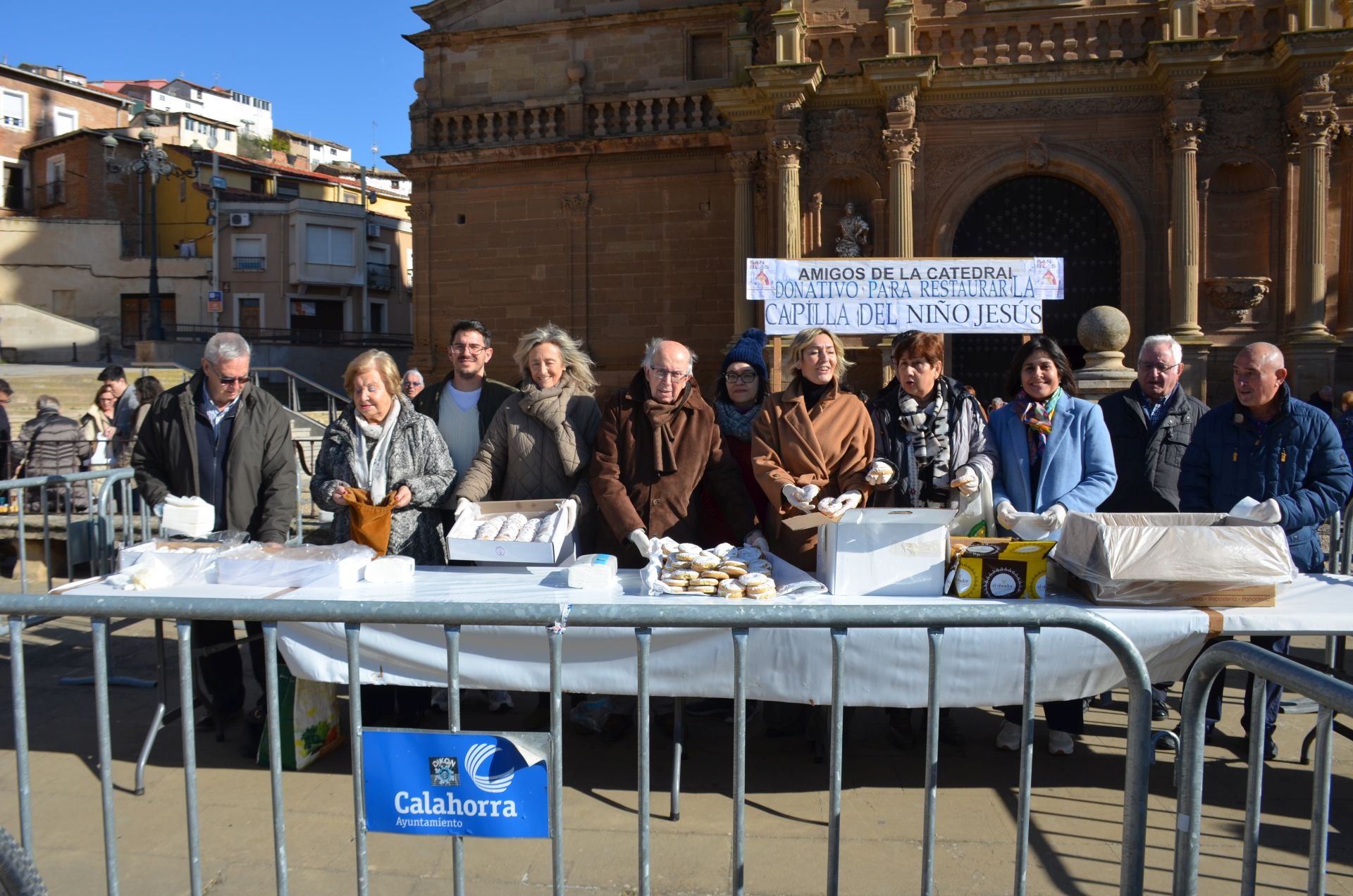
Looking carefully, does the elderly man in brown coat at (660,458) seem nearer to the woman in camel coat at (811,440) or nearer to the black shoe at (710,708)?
the woman in camel coat at (811,440)

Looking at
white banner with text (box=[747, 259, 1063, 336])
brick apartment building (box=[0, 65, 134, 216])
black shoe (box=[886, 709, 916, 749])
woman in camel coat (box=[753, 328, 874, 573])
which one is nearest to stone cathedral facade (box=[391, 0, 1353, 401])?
white banner with text (box=[747, 259, 1063, 336])

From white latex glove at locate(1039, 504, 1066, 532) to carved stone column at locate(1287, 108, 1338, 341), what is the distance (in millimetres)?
11552

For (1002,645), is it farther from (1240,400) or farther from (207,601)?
(207,601)

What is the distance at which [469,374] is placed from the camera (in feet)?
17.0

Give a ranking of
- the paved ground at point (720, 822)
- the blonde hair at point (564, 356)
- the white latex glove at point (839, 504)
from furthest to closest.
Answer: the blonde hair at point (564, 356) → the white latex glove at point (839, 504) → the paved ground at point (720, 822)

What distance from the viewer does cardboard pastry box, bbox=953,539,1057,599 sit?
3.65 meters

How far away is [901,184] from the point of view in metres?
13.8

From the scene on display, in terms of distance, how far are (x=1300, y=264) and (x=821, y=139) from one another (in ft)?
22.7

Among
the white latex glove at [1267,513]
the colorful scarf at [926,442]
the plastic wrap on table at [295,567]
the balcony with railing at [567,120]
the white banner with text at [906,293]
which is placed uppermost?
the balcony with railing at [567,120]

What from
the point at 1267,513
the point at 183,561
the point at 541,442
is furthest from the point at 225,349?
the point at 1267,513

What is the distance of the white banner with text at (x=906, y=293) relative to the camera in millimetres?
7367

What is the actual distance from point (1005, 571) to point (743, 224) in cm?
1263

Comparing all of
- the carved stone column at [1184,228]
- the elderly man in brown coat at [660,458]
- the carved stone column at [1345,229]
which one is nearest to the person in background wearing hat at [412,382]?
the elderly man in brown coat at [660,458]

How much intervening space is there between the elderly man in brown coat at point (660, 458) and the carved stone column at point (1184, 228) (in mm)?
10976
